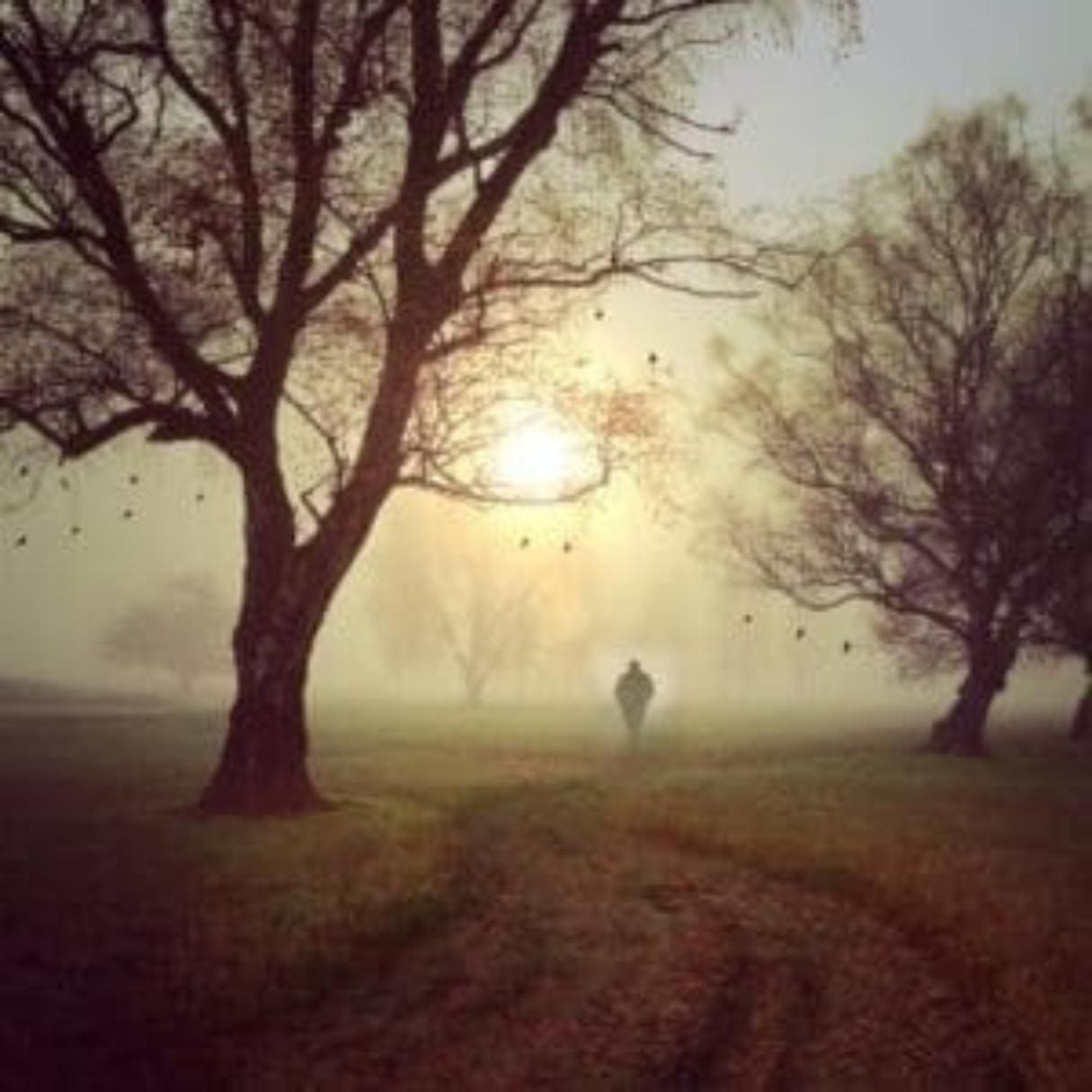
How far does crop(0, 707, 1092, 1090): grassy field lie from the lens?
963 centimetres

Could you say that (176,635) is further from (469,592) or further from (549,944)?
(549,944)

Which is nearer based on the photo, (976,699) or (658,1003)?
(658,1003)

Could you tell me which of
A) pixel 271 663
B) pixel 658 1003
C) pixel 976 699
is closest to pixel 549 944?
pixel 658 1003

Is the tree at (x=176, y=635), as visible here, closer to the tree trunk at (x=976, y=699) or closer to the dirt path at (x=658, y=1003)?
the tree trunk at (x=976, y=699)

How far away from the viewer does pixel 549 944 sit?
506 inches

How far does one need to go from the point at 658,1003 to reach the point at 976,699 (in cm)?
3078

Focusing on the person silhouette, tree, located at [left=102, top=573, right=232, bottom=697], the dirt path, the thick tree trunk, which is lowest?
the dirt path

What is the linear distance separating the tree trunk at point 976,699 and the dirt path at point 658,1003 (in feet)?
82.6

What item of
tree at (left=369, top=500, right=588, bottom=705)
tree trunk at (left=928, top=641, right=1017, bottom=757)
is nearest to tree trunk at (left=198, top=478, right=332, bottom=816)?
tree trunk at (left=928, top=641, right=1017, bottom=757)

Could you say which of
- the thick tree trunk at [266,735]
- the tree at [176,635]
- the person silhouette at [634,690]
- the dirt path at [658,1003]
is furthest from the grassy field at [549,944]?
the tree at [176,635]

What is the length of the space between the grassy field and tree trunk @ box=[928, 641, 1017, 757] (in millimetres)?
15257

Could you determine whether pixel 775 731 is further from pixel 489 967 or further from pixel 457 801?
Answer: pixel 489 967

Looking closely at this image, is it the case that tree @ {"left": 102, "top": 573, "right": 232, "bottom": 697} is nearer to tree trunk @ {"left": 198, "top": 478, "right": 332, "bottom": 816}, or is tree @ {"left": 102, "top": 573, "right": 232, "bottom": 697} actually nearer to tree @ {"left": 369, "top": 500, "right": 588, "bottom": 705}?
tree @ {"left": 369, "top": 500, "right": 588, "bottom": 705}

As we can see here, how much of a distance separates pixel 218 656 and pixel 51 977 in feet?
393
